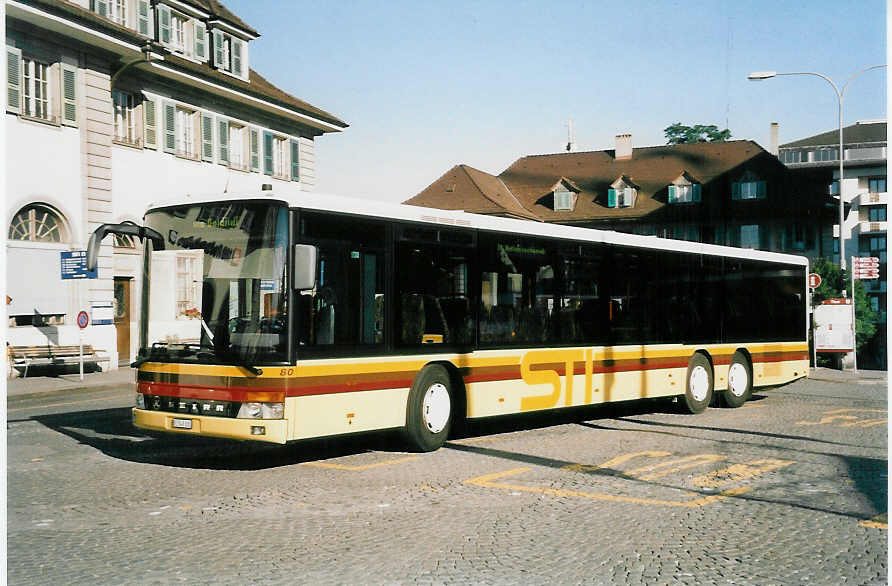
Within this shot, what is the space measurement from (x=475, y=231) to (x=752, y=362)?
7711 mm

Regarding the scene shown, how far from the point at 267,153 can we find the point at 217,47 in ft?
12.9

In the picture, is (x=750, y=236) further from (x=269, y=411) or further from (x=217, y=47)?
(x=269, y=411)

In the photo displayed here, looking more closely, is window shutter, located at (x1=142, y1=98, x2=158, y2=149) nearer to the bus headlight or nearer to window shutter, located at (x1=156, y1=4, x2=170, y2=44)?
window shutter, located at (x1=156, y1=4, x2=170, y2=44)

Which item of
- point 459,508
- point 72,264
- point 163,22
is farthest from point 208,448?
point 163,22

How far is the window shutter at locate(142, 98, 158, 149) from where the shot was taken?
30469 mm

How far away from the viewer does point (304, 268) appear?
9805 mm

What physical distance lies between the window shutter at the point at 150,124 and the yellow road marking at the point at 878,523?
26.3 metres

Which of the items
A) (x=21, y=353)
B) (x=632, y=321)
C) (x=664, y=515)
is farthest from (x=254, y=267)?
(x=21, y=353)

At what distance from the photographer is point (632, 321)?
15.4 meters

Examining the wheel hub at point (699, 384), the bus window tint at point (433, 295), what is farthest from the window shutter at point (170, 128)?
the bus window tint at point (433, 295)

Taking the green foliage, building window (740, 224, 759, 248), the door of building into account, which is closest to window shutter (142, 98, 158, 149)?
the door of building

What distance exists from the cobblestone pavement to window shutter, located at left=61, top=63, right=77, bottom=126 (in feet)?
49.8

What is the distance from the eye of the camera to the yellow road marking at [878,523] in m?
7.62

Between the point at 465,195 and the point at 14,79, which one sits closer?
the point at 14,79
